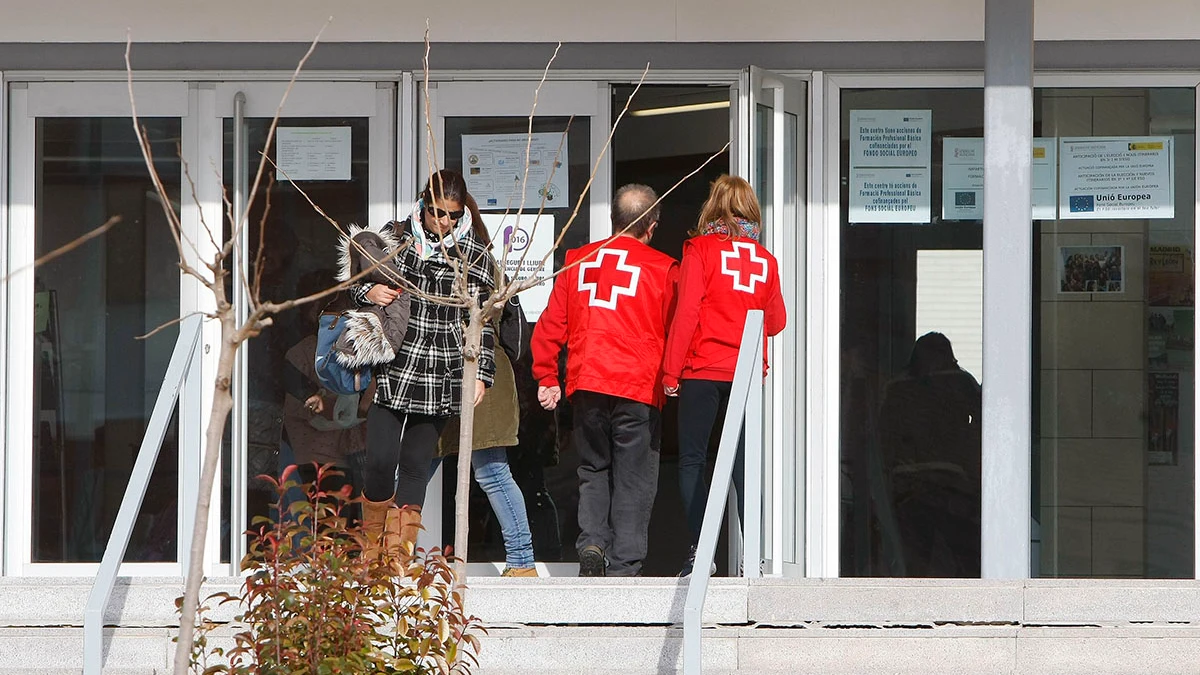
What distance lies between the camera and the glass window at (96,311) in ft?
22.2

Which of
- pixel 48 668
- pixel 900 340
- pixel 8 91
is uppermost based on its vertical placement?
pixel 8 91

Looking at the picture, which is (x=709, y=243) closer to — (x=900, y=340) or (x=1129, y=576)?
(x=900, y=340)

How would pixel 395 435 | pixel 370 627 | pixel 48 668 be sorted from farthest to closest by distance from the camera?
pixel 395 435 → pixel 48 668 → pixel 370 627

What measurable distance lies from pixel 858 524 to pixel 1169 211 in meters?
1.91

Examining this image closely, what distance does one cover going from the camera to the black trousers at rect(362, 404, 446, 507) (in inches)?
225

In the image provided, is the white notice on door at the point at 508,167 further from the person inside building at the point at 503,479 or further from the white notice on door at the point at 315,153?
the person inside building at the point at 503,479

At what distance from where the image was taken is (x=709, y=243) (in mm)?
5906

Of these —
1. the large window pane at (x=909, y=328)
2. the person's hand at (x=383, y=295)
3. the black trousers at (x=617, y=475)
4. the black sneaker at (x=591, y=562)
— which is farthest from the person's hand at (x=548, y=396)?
the large window pane at (x=909, y=328)

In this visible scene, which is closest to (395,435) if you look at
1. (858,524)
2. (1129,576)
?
(858,524)

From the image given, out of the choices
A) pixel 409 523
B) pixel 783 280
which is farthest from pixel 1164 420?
pixel 409 523

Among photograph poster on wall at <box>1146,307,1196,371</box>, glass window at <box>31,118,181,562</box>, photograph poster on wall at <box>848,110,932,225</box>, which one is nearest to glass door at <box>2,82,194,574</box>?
glass window at <box>31,118,181,562</box>

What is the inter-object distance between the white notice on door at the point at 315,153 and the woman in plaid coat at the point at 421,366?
110cm

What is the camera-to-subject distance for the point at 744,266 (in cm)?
592

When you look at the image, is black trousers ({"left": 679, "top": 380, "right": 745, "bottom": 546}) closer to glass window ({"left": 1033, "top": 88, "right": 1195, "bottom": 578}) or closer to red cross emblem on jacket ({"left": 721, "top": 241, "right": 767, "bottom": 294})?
red cross emblem on jacket ({"left": 721, "top": 241, "right": 767, "bottom": 294})
